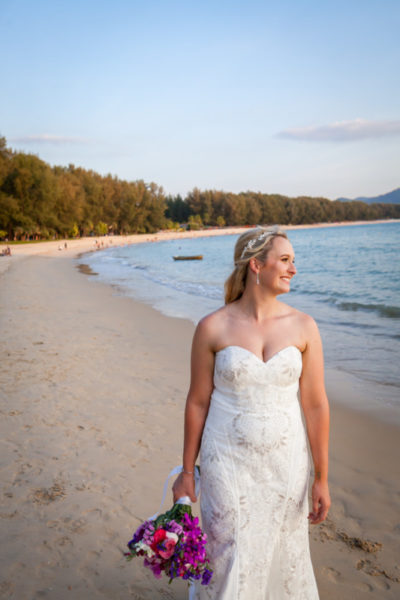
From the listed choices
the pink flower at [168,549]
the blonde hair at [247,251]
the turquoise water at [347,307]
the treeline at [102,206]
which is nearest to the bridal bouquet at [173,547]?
the pink flower at [168,549]

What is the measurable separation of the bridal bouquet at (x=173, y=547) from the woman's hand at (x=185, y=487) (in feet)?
0.86

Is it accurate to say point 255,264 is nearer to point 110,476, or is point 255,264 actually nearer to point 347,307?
point 110,476

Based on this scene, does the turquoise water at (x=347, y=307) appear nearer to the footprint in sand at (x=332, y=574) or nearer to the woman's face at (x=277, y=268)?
the woman's face at (x=277, y=268)

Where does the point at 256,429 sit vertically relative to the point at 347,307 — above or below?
above

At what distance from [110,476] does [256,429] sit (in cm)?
270

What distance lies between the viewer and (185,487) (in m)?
2.18

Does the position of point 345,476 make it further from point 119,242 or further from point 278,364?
point 119,242

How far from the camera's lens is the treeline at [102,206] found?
59750 mm

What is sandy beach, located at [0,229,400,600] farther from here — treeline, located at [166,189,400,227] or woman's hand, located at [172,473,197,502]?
treeline, located at [166,189,400,227]

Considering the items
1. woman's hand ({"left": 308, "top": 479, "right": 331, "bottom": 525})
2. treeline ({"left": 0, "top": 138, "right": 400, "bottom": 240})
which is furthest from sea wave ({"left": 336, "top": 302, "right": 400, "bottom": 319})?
treeline ({"left": 0, "top": 138, "right": 400, "bottom": 240})

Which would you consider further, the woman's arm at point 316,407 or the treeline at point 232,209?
the treeline at point 232,209

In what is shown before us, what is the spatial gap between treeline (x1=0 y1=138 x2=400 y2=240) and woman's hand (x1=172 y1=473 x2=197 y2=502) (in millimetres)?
60824

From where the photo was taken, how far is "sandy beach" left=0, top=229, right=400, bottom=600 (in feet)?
9.99

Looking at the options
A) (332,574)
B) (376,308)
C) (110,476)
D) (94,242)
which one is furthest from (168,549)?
(94,242)
